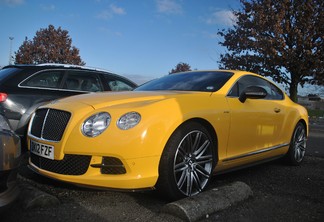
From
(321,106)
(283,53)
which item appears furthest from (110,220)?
(321,106)

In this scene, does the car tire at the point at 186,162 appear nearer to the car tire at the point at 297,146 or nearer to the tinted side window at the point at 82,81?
the car tire at the point at 297,146

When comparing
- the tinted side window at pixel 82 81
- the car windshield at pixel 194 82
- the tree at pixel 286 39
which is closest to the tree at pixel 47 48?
the tree at pixel 286 39

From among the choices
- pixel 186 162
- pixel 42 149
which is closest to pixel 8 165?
pixel 42 149

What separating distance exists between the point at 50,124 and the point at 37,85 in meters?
2.33

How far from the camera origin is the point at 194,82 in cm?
446

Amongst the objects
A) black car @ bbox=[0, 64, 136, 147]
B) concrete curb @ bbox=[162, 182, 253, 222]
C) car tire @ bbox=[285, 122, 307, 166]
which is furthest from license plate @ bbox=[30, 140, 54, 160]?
car tire @ bbox=[285, 122, 307, 166]

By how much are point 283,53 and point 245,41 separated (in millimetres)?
2509

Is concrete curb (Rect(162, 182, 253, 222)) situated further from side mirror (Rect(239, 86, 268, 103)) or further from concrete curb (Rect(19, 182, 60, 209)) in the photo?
side mirror (Rect(239, 86, 268, 103))

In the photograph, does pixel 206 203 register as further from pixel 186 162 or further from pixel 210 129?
pixel 210 129

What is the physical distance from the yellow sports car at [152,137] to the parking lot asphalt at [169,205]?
0.24 m

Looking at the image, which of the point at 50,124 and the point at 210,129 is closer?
the point at 50,124

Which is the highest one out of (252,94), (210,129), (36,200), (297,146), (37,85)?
(252,94)

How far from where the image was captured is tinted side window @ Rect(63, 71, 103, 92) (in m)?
6.00

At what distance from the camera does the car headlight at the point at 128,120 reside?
9.98 feet
